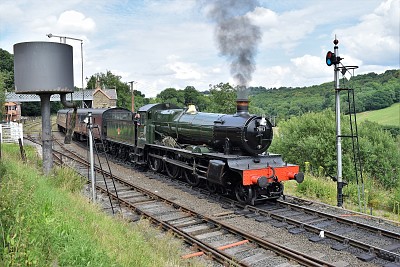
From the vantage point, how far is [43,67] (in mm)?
10594

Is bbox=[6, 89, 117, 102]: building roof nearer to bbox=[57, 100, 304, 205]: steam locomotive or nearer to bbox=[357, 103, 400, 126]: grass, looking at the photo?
bbox=[57, 100, 304, 205]: steam locomotive

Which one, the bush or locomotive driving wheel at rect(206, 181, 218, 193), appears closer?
locomotive driving wheel at rect(206, 181, 218, 193)

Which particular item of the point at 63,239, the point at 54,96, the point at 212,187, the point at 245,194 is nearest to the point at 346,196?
the point at 245,194

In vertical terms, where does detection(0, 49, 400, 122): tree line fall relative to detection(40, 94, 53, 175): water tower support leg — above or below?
above

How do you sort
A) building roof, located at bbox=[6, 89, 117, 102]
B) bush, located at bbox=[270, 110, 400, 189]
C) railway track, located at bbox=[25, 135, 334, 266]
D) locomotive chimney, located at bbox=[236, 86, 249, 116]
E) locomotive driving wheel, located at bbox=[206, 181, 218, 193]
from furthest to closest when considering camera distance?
building roof, located at bbox=[6, 89, 117, 102], bush, located at bbox=[270, 110, 400, 189], locomotive driving wheel, located at bbox=[206, 181, 218, 193], locomotive chimney, located at bbox=[236, 86, 249, 116], railway track, located at bbox=[25, 135, 334, 266]

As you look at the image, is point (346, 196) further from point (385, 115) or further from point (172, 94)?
point (172, 94)

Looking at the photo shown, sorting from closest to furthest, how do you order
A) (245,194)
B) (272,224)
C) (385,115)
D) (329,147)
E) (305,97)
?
1. (272,224)
2. (245,194)
3. (329,147)
4. (385,115)
5. (305,97)

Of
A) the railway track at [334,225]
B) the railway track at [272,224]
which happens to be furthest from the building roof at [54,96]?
the railway track at [334,225]

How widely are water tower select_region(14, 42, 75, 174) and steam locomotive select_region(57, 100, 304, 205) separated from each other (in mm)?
2050

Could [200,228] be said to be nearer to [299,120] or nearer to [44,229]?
[44,229]

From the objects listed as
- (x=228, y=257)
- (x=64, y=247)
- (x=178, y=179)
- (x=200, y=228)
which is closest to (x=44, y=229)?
(x=64, y=247)

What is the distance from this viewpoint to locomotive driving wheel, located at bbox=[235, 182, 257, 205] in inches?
411

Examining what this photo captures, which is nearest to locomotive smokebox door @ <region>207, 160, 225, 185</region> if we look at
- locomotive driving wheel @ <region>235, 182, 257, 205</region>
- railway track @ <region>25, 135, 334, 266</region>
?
locomotive driving wheel @ <region>235, 182, 257, 205</region>

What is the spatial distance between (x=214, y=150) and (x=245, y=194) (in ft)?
7.59
